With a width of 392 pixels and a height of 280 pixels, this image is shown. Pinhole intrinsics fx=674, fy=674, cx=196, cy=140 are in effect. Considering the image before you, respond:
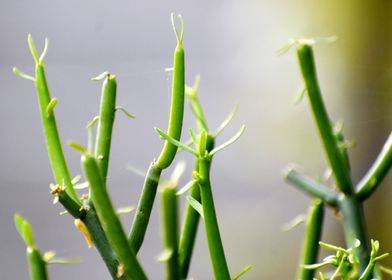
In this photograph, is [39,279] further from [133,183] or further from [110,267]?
[133,183]

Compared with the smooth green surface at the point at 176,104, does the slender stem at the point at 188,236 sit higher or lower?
lower

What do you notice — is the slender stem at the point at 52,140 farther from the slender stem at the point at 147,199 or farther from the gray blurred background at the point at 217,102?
the gray blurred background at the point at 217,102

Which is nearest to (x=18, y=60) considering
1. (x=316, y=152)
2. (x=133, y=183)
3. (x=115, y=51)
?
(x=115, y=51)

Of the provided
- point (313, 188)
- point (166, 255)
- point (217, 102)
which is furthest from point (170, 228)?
point (217, 102)

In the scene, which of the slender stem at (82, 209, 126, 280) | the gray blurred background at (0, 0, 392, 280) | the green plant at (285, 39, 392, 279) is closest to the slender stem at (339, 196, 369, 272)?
the green plant at (285, 39, 392, 279)

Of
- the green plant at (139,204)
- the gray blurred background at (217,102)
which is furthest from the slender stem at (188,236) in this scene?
the gray blurred background at (217,102)
